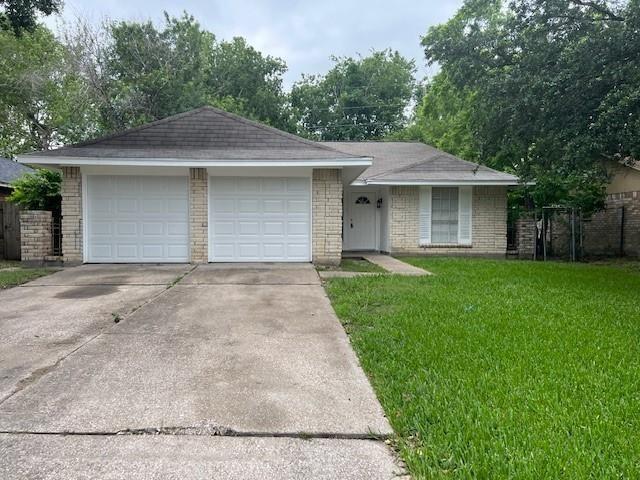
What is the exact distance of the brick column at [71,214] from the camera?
9797mm

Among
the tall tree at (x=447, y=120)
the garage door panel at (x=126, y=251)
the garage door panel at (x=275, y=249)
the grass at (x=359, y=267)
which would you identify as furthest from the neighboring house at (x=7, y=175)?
the tall tree at (x=447, y=120)

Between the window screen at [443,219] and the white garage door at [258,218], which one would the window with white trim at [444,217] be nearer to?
the window screen at [443,219]

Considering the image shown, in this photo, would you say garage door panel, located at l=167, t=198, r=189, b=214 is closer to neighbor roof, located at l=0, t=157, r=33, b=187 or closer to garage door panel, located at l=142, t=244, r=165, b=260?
garage door panel, located at l=142, t=244, r=165, b=260

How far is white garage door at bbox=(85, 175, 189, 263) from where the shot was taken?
33.0ft

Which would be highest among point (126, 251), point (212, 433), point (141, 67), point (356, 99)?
point (356, 99)

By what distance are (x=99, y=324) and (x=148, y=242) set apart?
5.75 m

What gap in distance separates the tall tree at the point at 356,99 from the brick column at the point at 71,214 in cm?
2607

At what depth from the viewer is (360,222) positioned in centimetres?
1487

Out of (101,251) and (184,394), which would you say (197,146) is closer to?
(101,251)

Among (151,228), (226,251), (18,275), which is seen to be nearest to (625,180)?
(226,251)

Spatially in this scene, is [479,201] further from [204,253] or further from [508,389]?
[508,389]

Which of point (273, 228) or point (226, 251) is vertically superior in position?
point (273, 228)

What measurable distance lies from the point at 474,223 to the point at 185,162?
8868mm

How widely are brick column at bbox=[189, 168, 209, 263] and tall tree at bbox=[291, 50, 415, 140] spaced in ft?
83.4
